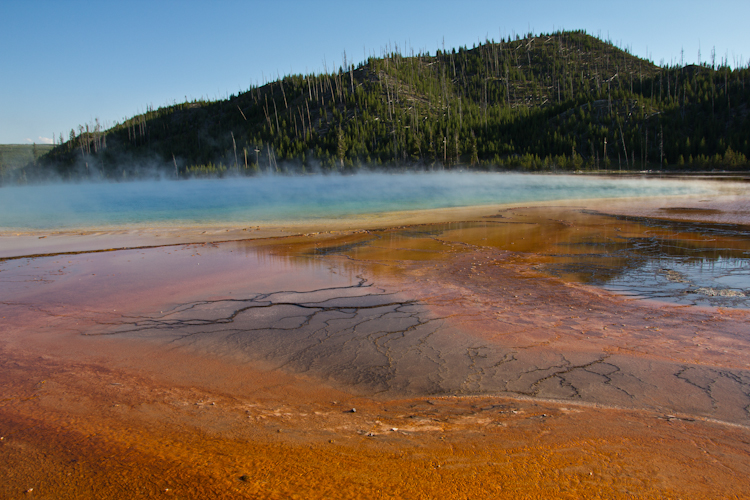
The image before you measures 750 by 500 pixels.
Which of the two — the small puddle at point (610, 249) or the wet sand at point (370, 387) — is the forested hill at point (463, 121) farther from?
the wet sand at point (370, 387)

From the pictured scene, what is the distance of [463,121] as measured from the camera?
105688mm

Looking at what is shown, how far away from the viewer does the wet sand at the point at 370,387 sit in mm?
3166

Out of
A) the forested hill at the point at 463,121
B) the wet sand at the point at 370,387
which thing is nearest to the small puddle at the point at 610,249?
the wet sand at the point at 370,387

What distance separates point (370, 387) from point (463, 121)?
355 feet

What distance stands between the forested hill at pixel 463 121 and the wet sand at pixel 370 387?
73.9 m

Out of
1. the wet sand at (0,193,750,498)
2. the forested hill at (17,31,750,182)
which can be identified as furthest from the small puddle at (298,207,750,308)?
the forested hill at (17,31,750,182)

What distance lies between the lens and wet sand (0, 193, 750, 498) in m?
3.17

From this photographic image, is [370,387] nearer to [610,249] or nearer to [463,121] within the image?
[610,249]

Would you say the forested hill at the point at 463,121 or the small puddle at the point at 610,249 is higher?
the forested hill at the point at 463,121

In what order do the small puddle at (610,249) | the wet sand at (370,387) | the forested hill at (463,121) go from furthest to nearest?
the forested hill at (463,121) → the small puddle at (610,249) → the wet sand at (370,387)

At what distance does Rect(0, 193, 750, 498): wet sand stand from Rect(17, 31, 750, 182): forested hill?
73851mm

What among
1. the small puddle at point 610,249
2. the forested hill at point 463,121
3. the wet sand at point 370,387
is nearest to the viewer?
the wet sand at point 370,387

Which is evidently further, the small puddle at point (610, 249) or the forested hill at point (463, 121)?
the forested hill at point (463, 121)

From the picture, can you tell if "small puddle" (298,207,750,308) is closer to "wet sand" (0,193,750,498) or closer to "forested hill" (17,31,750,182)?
"wet sand" (0,193,750,498)
